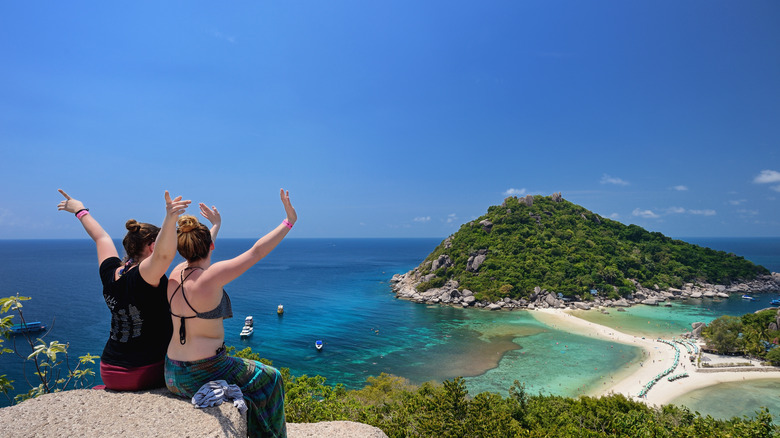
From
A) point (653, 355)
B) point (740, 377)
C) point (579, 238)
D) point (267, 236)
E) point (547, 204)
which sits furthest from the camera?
point (547, 204)

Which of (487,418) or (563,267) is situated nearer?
(487,418)

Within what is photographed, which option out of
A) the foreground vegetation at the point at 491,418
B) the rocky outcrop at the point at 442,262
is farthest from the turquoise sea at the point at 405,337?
the foreground vegetation at the point at 491,418

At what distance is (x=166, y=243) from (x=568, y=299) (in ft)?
189

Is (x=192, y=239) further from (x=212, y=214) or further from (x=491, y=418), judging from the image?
(x=491, y=418)

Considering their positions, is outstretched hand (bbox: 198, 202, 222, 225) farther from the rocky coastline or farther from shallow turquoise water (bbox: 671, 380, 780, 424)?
the rocky coastline

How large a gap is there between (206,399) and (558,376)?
103 feet

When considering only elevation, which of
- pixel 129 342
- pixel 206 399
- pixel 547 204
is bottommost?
pixel 206 399

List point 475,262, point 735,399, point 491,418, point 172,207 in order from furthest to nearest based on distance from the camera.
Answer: point 475,262, point 735,399, point 491,418, point 172,207

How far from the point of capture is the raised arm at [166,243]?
2744 millimetres

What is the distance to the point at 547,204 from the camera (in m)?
79.4

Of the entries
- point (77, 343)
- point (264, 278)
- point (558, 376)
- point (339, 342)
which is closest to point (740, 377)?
point (558, 376)

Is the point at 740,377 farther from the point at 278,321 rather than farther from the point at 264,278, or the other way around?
the point at 264,278

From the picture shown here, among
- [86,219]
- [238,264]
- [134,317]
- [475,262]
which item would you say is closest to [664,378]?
[475,262]

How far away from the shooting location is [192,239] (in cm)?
326
